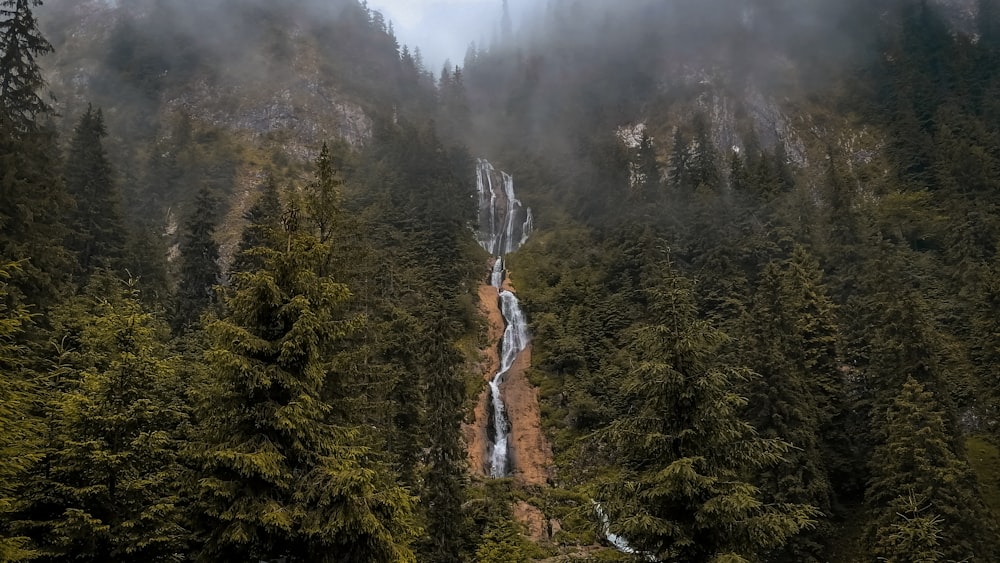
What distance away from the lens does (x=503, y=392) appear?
153 ft

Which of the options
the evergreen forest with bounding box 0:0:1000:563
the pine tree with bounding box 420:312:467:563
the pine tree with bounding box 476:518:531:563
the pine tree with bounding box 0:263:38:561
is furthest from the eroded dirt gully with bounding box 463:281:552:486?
the pine tree with bounding box 0:263:38:561

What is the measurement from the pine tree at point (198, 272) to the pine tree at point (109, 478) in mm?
23926

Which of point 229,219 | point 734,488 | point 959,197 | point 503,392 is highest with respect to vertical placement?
point 229,219

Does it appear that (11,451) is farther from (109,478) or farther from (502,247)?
(502,247)

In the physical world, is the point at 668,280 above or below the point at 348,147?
below

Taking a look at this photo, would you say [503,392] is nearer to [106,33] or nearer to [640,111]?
[640,111]

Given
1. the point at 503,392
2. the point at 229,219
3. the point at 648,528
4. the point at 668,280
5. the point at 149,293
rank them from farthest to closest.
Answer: the point at 229,219
the point at 503,392
the point at 149,293
the point at 668,280
the point at 648,528

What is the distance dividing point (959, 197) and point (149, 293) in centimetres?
6867

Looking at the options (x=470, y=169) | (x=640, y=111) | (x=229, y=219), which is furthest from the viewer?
(x=640, y=111)

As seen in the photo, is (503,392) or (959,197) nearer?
(503,392)

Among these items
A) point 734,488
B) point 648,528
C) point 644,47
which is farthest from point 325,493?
point 644,47

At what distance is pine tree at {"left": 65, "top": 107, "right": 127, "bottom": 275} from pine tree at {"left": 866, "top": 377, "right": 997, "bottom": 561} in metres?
41.5

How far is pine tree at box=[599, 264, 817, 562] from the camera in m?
10.4

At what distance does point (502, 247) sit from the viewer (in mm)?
78375
